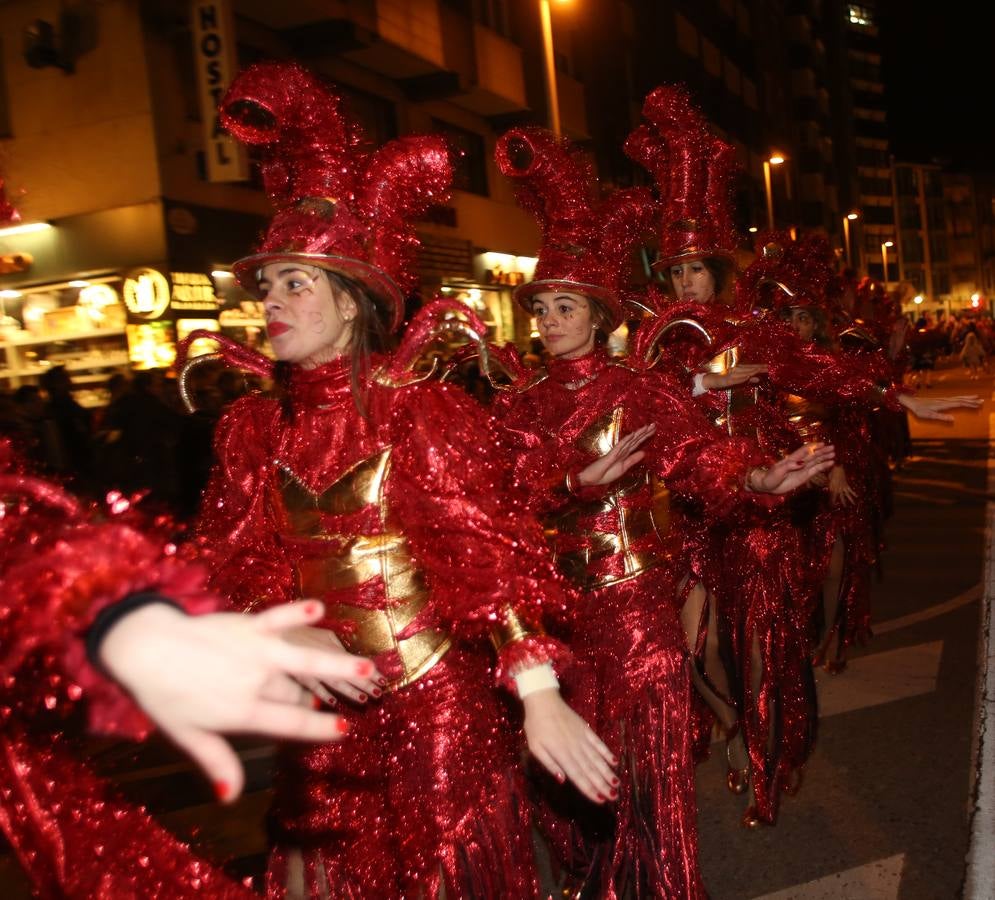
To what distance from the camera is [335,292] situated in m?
2.54

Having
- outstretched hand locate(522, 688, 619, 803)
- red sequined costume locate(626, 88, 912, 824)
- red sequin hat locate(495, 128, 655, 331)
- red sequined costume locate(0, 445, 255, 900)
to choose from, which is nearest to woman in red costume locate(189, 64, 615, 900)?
outstretched hand locate(522, 688, 619, 803)

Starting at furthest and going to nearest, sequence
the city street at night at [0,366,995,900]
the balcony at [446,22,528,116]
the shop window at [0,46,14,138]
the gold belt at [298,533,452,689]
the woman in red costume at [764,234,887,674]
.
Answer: the balcony at [446,22,528,116], the shop window at [0,46,14,138], the woman in red costume at [764,234,887,674], the city street at night at [0,366,995,900], the gold belt at [298,533,452,689]

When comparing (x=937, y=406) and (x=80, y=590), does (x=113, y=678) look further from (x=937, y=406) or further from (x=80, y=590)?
(x=937, y=406)

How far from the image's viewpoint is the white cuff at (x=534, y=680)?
2072mm

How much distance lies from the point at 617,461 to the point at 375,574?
3.23 ft

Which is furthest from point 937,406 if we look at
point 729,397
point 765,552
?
point 765,552

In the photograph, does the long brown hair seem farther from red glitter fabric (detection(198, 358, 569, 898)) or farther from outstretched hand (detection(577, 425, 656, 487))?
outstretched hand (detection(577, 425, 656, 487))

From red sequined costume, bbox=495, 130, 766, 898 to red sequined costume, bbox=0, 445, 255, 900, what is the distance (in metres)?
1.56

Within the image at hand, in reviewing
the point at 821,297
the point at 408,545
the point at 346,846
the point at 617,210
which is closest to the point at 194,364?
the point at 408,545

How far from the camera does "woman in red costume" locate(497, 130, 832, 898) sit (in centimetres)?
316

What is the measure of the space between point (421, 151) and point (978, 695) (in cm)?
414

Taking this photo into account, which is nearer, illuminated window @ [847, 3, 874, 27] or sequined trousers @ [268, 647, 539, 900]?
sequined trousers @ [268, 647, 539, 900]

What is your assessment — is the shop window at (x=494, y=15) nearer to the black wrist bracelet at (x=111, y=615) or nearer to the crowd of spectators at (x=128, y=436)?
the crowd of spectators at (x=128, y=436)

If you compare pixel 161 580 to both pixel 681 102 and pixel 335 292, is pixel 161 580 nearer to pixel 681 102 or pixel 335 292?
pixel 335 292
